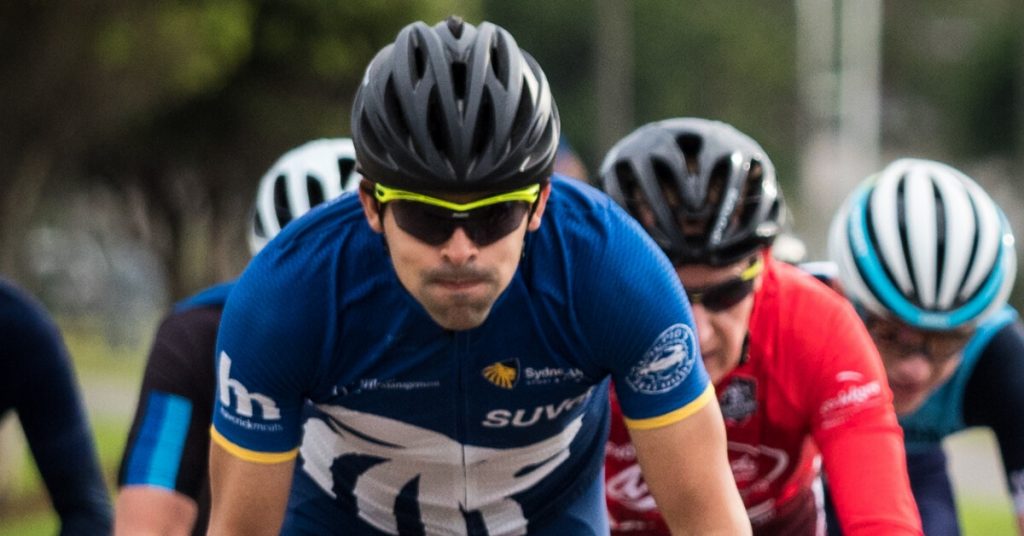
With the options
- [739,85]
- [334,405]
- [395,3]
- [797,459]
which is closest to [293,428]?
[334,405]

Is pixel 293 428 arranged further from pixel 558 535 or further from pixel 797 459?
pixel 797 459

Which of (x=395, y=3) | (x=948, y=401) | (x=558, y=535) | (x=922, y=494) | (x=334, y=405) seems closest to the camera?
(x=334, y=405)

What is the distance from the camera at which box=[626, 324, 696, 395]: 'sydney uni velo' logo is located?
3.86 metres

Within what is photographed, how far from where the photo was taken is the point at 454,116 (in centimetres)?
Result: 382

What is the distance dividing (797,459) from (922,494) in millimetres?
1482

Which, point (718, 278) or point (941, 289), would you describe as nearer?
point (718, 278)

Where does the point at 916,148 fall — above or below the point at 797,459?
below

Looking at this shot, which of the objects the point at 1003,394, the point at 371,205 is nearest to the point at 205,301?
the point at 371,205

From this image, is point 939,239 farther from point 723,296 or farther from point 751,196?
point 723,296

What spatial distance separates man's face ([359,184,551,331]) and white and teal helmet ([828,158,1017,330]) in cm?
208

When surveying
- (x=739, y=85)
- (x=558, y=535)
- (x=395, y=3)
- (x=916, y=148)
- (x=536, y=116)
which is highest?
(x=536, y=116)

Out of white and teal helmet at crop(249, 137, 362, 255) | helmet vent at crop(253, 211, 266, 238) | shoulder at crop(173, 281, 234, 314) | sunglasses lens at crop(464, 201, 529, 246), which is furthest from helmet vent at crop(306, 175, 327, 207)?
sunglasses lens at crop(464, 201, 529, 246)

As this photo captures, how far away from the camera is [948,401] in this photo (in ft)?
19.5

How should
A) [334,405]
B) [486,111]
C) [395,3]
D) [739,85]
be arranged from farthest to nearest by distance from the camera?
[739,85] → [395,3] → [334,405] → [486,111]
